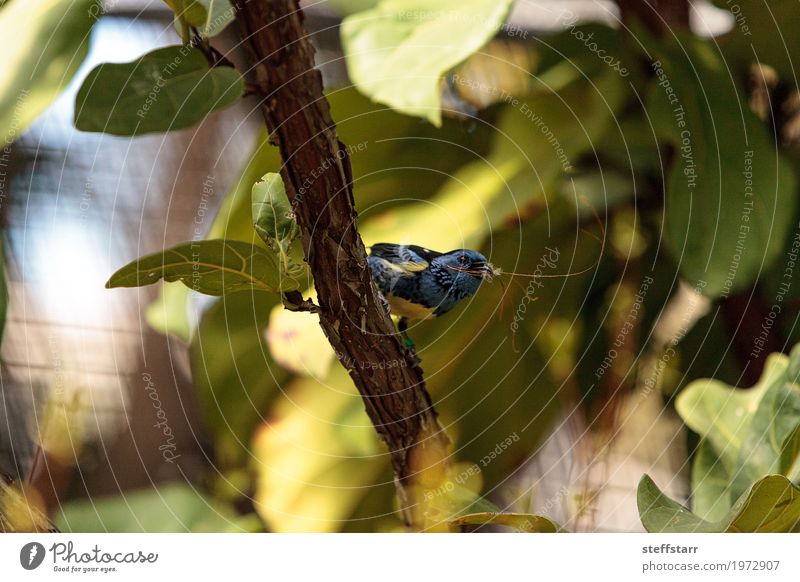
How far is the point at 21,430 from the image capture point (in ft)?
1.29

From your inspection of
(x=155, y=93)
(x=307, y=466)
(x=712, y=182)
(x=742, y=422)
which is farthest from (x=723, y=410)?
(x=155, y=93)

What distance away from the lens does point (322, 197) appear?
29cm

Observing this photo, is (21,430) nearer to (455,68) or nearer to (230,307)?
(230,307)

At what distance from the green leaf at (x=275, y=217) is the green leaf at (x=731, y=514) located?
0.21m

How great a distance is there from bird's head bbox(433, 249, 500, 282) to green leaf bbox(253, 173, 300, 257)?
8cm

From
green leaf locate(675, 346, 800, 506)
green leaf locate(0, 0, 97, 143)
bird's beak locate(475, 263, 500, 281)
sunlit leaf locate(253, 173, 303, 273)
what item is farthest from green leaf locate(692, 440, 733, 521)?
green leaf locate(0, 0, 97, 143)

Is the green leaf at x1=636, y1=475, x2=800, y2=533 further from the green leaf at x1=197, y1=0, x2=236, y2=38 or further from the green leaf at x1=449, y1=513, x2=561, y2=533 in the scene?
the green leaf at x1=197, y1=0, x2=236, y2=38

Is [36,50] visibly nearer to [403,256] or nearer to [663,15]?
[403,256]

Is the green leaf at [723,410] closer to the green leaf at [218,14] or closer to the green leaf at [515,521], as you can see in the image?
the green leaf at [515,521]

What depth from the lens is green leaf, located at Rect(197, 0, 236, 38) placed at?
0.29m

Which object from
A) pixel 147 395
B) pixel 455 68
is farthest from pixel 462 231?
pixel 147 395

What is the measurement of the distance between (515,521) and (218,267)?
19 cm

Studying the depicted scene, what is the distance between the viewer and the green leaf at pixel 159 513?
1.26 ft
